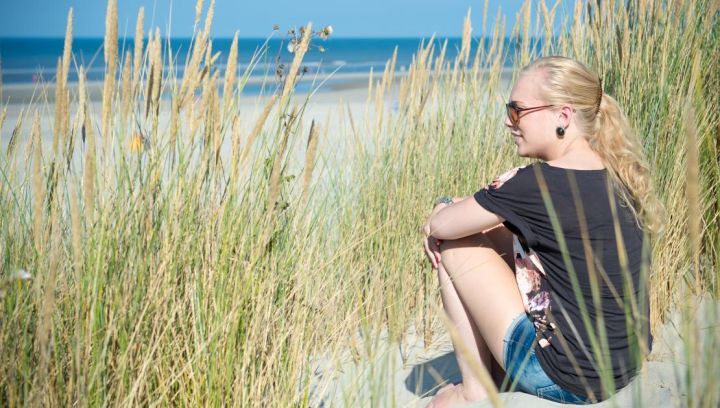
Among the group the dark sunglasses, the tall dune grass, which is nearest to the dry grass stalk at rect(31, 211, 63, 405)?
the tall dune grass

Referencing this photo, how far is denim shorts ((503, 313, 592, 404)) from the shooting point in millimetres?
1863

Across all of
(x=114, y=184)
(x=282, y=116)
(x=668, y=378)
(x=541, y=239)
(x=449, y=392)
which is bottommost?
(x=449, y=392)

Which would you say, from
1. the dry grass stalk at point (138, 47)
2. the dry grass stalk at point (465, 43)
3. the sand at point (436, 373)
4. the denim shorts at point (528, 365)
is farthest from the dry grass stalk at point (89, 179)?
the dry grass stalk at point (465, 43)

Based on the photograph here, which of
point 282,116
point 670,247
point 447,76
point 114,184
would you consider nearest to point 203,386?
point 114,184

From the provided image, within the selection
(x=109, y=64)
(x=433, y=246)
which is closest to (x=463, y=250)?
(x=433, y=246)

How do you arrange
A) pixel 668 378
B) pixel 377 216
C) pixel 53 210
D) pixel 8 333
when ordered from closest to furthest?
pixel 8 333, pixel 53 210, pixel 668 378, pixel 377 216

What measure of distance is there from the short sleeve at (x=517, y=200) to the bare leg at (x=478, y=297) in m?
0.16

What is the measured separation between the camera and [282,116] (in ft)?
5.42

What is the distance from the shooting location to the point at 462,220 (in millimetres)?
1932

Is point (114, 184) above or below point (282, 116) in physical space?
below

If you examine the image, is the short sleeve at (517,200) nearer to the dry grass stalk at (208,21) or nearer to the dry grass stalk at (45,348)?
the dry grass stalk at (208,21)

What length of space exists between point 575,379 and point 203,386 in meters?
0.91

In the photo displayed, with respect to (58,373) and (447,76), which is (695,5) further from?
(58,373)

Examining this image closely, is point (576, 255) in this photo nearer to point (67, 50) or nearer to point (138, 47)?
point (138, 47)
